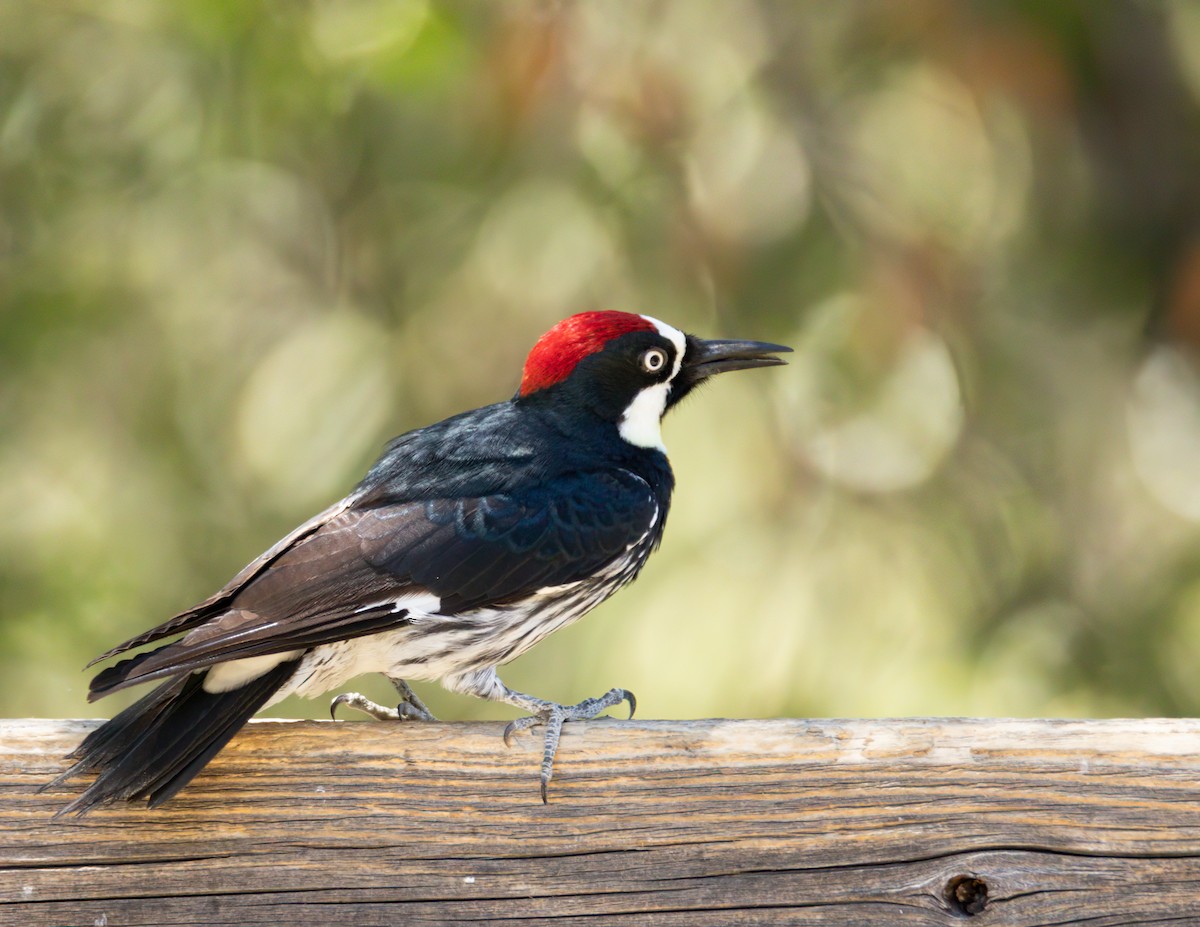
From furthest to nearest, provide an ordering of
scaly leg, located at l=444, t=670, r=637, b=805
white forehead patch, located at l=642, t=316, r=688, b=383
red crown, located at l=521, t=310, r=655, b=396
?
white forehead patch, located at l=642, t=316, r=688, b=383
red crown, located at l=521, t=310, r=655, b=396
scaly leg, located at l=444, t=670, r=637, b=805

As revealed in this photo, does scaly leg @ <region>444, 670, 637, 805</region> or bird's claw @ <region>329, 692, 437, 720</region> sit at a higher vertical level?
scaly leg @ <region>444, 670, 637, 805</region>

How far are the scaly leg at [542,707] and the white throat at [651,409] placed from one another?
0.50 metres

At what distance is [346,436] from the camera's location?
3.84m

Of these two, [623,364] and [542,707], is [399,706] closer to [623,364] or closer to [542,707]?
[542,707]

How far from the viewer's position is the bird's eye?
107 inches

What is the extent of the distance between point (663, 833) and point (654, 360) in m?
1.12

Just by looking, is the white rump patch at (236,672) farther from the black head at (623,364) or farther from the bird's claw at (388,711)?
the black head at (623,364)

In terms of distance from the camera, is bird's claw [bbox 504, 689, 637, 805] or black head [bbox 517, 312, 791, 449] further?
black head [bbox 517, 312, 791, 449]

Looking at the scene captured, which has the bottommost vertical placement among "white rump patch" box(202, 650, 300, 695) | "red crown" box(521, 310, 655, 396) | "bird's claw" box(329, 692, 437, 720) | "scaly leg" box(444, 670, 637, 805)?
"bird's claw" box(329, 692, 437, 720)

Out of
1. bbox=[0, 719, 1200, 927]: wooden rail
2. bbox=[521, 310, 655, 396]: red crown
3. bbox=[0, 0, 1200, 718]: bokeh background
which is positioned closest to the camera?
bbox=[0, 719, 1200, 927]: wooden rail

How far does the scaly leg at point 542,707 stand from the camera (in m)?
1.90

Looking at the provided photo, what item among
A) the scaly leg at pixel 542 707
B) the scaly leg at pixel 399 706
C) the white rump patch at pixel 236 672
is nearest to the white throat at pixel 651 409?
the scaly leg at pixel 542 707

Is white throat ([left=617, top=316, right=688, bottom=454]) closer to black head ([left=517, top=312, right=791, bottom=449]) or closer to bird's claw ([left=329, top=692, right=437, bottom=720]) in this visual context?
black head ([left=517, top=312, right=791, bottom=449])

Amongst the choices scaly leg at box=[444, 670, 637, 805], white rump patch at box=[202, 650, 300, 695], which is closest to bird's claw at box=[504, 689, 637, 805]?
scaly leg at box=[444, 670, 637, 805]
